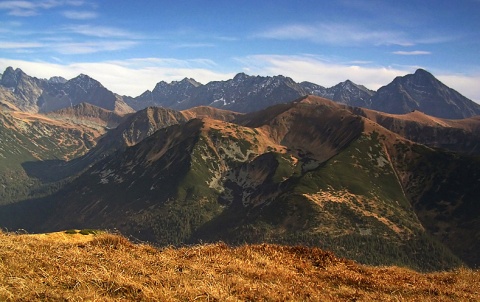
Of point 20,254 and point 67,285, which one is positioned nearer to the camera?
point 67,285

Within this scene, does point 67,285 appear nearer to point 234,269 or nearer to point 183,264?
point 183,264

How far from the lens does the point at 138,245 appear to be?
→ 19.4 meters

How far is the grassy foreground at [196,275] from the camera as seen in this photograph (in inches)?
468

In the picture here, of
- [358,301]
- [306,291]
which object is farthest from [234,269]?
[358,301]

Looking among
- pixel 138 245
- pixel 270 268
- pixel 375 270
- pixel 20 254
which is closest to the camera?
pixel 20 254

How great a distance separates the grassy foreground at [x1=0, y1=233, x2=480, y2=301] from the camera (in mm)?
11883

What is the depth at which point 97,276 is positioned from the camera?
1255 centimetres

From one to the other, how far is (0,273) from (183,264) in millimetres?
7056

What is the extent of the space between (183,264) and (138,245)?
432cm

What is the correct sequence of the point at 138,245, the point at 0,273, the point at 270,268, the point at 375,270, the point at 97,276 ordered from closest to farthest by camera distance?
1. the point at 0,273
2. the point at 97,276
3. the point at 270,268
4. the point at 138,245
5. the point at 375,270

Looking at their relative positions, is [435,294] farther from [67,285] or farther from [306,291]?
[67,285]

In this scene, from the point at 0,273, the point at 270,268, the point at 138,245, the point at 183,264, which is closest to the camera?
the point at 0,273

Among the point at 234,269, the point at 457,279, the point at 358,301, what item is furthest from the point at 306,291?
the point at 457,279

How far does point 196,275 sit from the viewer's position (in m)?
14.5
